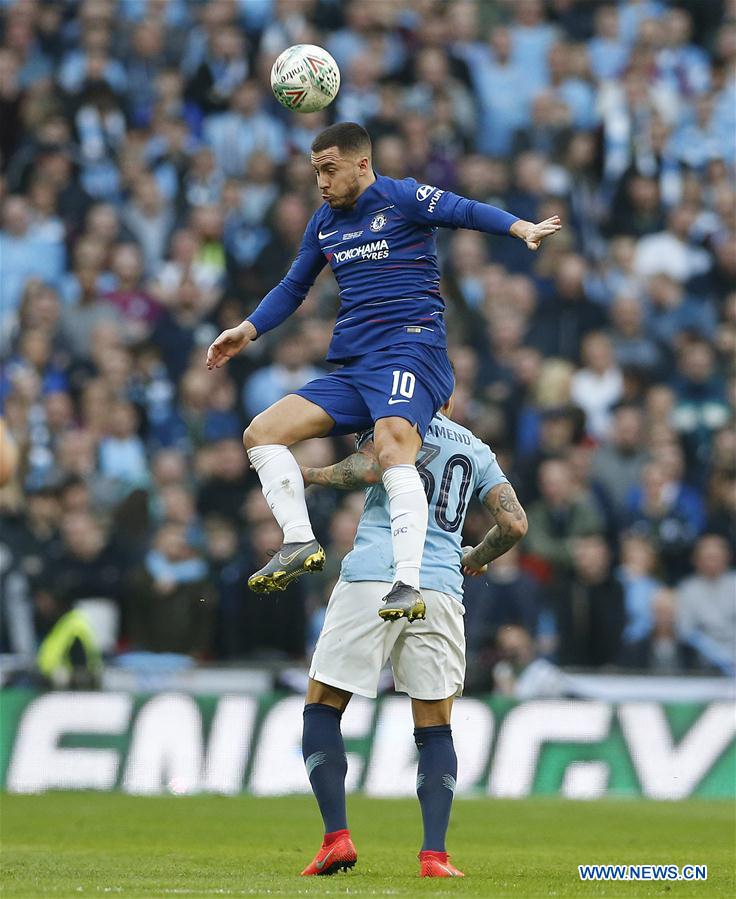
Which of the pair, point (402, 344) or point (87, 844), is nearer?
point (402, 344)

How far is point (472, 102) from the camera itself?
2128 cm

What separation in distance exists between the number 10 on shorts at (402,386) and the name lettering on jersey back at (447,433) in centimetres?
29

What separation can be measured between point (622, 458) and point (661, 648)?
97.0 inches

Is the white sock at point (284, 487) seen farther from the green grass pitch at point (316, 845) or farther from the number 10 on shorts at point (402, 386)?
the green grass pitch at point (316, 845)

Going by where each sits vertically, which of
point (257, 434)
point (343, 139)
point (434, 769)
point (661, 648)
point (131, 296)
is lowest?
point (434, 769)

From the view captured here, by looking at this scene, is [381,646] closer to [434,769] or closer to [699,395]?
[434,769]

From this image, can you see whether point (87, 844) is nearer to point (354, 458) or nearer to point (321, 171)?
point (354, 458)

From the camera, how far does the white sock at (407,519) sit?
8.46 metres

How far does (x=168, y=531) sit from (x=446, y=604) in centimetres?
755

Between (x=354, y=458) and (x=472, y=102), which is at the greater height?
(x=472, y=102)

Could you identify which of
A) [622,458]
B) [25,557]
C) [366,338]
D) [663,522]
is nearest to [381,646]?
[366,338]

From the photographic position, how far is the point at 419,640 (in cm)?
871

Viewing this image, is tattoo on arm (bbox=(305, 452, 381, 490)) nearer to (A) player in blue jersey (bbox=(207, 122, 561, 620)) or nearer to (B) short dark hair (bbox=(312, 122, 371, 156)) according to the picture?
(A) player in blue jersey (bbox=(207, 122, 561, 620))

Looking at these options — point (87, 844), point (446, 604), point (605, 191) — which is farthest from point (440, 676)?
point (605, 191)
